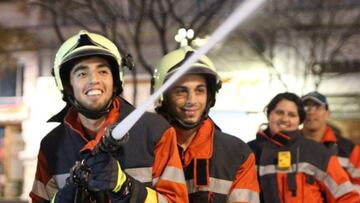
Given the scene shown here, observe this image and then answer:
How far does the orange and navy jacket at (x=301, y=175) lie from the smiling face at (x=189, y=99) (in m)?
0.88

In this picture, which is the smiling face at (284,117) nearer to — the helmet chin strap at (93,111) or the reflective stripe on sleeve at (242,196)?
the reflective stripe on sleeve at (242,196)

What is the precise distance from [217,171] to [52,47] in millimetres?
9736

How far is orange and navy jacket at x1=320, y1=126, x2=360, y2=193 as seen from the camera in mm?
5230

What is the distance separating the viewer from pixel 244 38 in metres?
10.3

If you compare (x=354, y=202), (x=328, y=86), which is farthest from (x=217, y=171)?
(x=328, y=86)

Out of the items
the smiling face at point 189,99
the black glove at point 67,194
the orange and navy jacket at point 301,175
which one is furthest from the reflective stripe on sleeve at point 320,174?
the black glove at point 67,194

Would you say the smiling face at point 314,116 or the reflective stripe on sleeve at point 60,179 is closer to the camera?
the reflective stripe on sleeve at point 60,179

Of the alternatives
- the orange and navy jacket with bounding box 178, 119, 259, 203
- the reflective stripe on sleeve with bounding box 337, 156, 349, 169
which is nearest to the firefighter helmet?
the orange and navy jacket with bounding box 178, 119, 259, 203

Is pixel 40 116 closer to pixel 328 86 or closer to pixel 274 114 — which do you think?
pixel 328 86

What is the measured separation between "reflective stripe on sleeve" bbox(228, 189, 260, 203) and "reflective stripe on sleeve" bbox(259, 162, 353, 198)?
0.77 metres

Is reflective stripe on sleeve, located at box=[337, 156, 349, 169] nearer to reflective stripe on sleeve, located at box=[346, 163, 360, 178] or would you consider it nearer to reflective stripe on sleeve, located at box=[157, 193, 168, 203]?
reflective stripe on sleeve, located at box=[346, 163, 360, 178]

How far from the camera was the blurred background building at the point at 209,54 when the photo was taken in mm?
9070

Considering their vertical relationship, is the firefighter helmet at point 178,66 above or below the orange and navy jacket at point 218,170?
above

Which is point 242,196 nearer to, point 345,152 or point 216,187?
point 216,187
